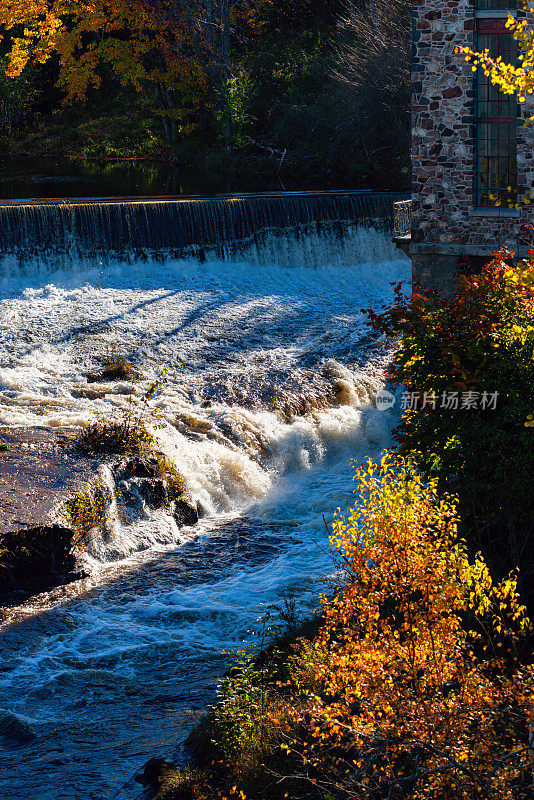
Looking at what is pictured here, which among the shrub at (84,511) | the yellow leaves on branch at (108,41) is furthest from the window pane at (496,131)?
the yellow leaves on branch at (108,41)

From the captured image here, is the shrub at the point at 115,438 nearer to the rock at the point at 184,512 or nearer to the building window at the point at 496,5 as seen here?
the rock at the point at 184,512

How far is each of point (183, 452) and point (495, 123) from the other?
7.29 meters

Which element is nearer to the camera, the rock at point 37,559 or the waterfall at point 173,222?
the rock at point 37,559

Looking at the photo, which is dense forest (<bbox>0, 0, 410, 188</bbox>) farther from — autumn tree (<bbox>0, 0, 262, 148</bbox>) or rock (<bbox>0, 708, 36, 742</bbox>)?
rock (<bbox>0, 708, 36, 742</bbox>)

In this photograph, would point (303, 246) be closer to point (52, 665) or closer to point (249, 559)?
point (249, 559)

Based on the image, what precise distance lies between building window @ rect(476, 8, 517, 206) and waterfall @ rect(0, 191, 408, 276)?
718cm

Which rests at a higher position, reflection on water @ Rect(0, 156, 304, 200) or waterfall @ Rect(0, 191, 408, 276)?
reflection on water @ Rect(0, 156, 304, 200)

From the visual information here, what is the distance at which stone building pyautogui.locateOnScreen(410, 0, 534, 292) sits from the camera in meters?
14.5

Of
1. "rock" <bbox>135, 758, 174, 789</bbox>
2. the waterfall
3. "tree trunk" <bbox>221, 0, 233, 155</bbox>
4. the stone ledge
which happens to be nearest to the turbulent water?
"rock" <bbox>135, 758, 174, 789</bbox>

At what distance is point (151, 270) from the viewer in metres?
20.4

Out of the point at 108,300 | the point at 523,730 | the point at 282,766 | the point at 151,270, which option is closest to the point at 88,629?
the point at 282,766

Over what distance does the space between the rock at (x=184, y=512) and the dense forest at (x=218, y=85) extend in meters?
16.9

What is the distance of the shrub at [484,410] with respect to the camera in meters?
7.70

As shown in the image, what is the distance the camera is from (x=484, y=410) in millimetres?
7863
